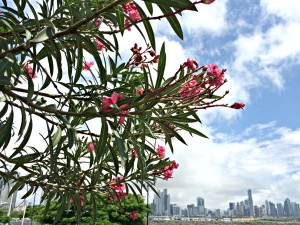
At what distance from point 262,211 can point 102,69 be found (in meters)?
91.8

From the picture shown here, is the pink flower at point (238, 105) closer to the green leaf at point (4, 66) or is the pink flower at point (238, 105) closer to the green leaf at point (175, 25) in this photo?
the green leaf at point (175, 25)

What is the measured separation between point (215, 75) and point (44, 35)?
559 mm

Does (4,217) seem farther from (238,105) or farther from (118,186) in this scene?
(238,105)

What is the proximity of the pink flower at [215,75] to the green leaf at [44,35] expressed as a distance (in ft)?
1.72

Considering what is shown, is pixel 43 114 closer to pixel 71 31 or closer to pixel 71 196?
pixel 71 31

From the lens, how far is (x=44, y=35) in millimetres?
929

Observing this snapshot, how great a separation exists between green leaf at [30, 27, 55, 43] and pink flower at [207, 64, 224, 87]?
0.53 metres

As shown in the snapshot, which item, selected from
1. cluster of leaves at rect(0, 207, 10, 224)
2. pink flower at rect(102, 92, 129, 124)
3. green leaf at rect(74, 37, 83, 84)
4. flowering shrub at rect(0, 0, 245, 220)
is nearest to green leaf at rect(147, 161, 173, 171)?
flowering shrub at rect(0, 0, 245, 220)

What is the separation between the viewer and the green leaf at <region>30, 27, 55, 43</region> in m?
0.92

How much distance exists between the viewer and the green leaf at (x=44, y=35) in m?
0.92

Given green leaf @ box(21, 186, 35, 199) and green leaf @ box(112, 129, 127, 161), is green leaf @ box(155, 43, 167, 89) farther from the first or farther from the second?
green leaf @ box(21, 186, 35, 199)

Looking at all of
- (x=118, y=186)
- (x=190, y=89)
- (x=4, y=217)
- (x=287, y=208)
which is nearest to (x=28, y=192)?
(x=118, y=186)

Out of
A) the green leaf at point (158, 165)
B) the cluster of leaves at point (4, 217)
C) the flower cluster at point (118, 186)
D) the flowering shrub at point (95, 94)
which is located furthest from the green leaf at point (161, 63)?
the cluster of leaves at point (4, 217)

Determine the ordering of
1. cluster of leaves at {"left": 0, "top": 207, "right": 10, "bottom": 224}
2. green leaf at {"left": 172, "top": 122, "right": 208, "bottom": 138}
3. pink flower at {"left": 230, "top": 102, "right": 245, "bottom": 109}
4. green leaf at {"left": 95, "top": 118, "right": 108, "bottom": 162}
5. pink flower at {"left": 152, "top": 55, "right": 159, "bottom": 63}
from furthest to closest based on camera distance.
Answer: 1. cluster of leaves at {"left": 0, "top": 207, "right": 10, "bottom": 224}
2. pink flower at {"left": 152, "top": 55, "right": 159, "bottom": 63}
3. green leaf at {"left": 172, "top": 122, "right": 208, "bottom": 138}
4. green leaf at {"left": 95, "top": 118, "right": 108, "bottom": 162}
5. pink flower at {"left": 230, "top": 102, "right": 245, "bottom": 109}
